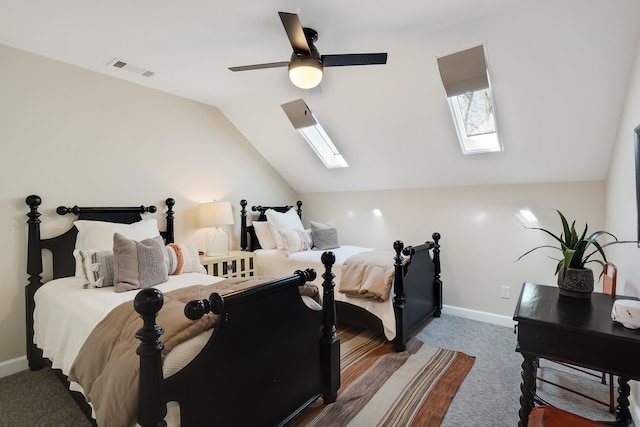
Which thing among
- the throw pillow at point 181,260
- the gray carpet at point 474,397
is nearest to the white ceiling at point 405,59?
the throw pillow at point 181,260

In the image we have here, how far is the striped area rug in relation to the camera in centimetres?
194

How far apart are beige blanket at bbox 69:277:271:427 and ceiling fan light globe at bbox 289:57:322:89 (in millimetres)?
1531

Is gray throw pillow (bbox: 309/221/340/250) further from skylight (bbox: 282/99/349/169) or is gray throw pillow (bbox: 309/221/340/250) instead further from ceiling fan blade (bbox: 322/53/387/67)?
ceiling fan blade (bbox: 322/53/387/67)

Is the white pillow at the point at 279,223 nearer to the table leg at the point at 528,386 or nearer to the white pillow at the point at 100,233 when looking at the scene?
the white pillow at the point at 100,233

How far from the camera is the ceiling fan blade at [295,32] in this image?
1.69 m

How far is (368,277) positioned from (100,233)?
225 centimetres

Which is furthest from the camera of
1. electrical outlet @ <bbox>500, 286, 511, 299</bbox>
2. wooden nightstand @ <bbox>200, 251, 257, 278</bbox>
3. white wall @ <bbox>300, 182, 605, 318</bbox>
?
wooden nightstand @ <bbox>200, 251, 257, 278</bbox>

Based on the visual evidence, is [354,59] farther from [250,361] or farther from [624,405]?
[624,405]

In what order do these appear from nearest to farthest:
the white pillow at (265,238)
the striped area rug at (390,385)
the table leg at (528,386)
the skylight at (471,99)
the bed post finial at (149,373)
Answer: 1. the bed post finial at (149,373)
2. the table leg at (528,386)
3. the striped area rug at (390,385)
4. the skylight at (471,99)
5. the white pillow at (265,238)

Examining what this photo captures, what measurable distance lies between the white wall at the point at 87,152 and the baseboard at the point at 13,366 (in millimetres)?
37

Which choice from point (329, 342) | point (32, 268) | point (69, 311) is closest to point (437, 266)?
point (329, 342)

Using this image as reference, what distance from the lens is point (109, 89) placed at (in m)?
3.00

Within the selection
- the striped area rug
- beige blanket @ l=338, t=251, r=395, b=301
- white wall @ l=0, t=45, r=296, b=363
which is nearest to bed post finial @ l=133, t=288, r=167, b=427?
the striped area rug

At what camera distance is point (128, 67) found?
9.15 feet
